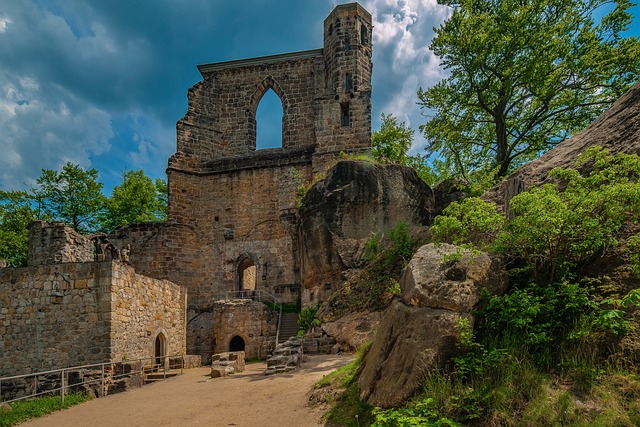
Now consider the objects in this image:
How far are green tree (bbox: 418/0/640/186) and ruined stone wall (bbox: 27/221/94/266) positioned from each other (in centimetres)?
1632

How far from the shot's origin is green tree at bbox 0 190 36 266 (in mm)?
25562

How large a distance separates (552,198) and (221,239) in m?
20.3

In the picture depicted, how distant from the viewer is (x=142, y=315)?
43.9 feet

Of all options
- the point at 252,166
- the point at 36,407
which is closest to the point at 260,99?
the point at 252,166

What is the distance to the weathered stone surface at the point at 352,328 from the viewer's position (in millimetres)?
11750

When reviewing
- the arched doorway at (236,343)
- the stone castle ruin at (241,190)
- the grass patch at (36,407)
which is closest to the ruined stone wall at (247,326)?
the stone castle ruin at (241,190)

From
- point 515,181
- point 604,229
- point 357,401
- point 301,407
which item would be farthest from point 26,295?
point 604,229

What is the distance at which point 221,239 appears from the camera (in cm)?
2367

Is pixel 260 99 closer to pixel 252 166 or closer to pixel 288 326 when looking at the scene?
pixel 252 166

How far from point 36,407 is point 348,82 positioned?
20008 millimetres

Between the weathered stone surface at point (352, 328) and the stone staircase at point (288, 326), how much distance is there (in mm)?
4828

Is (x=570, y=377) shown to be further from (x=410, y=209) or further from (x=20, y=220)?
(x=20, y=220)

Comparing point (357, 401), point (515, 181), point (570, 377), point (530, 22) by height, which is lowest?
point (357, 401)

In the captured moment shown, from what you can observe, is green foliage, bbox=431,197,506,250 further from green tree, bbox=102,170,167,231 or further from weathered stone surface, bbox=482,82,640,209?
green tree, bbox=102,170,167,231
